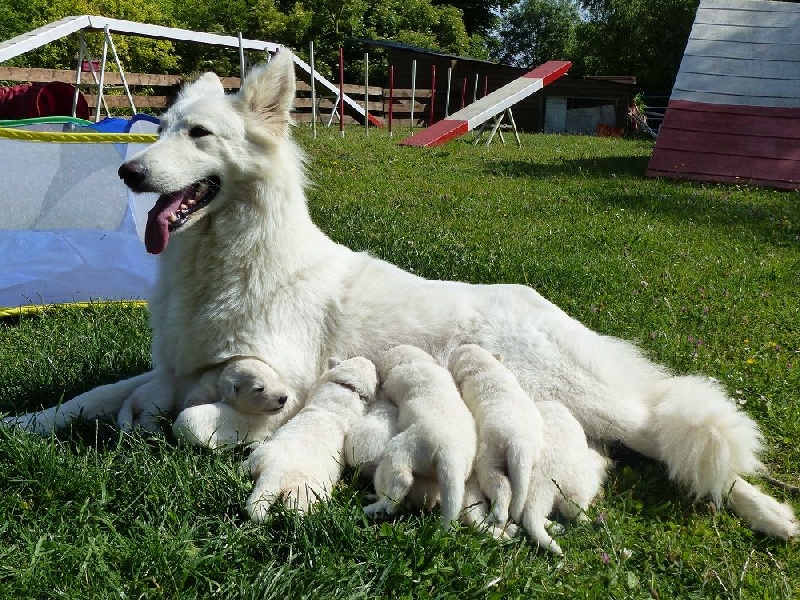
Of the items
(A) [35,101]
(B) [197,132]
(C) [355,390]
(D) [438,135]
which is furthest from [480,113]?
(C) [355,390]


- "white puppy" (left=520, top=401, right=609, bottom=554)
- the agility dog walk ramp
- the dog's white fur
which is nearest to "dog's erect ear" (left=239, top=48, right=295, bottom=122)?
the dog's white fur

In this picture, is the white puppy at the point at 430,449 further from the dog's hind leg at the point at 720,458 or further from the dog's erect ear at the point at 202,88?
the dog's erect ear at the point at 202,88

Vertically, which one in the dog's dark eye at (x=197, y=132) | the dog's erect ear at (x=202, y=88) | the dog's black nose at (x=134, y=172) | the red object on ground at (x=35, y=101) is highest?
the dog's erect ear at (x=202, y=88)

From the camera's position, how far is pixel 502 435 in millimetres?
3008

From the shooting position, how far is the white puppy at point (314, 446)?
2938mm

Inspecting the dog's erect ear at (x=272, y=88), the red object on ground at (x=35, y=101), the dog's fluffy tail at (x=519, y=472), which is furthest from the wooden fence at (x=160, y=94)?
the dog's fluffy tail at (x=519, y=472)

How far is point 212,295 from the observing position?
3.79 metres

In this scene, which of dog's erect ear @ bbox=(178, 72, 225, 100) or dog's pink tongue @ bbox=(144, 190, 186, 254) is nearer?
dog's pink tongue @ bbox=(144, 190, 186, 254)

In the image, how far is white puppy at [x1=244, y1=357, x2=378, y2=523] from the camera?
9.64 feet

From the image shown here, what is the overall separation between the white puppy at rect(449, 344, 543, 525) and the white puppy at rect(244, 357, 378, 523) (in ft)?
1.70

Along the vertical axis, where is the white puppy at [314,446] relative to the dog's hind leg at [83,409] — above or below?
above

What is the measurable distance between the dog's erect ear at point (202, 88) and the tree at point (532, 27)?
60941 mm

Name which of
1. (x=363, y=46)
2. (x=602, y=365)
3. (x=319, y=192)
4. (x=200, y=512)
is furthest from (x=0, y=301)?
(x=363, y=46)

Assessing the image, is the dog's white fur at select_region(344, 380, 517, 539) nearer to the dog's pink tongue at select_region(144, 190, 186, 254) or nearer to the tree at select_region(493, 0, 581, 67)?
the dog's pink tongue at select_region(144, 190, 186, 254)
